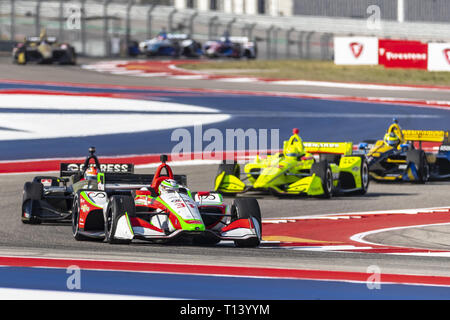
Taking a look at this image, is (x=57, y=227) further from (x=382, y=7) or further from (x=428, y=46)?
(x=382, y=7)

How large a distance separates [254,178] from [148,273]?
358 inches

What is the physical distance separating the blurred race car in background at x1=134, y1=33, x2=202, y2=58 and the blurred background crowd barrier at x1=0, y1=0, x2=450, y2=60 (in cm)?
113

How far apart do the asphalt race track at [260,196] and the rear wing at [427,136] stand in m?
1.06

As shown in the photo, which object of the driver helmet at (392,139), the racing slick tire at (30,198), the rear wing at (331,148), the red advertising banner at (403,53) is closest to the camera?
the racing slick tire at (30,198)

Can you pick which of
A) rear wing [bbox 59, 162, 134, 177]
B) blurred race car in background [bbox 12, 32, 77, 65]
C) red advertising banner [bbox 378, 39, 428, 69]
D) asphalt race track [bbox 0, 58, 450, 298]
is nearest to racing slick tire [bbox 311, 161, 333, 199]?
asphalt race track [bbox 0, 58, 450, 298]

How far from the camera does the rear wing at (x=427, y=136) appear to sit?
2269cm

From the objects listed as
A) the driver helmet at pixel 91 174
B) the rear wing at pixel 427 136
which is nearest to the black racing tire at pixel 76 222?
the driver helmet at pixel 91 174

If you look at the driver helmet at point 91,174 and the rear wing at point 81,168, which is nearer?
the driver helmet at point 91,174

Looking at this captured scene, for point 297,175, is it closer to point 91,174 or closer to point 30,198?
point 91,174

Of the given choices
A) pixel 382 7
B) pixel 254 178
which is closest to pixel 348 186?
pixel 254 178

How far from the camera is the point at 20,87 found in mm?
38594

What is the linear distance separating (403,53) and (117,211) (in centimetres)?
3552

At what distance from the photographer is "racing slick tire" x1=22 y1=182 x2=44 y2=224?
15.7 m

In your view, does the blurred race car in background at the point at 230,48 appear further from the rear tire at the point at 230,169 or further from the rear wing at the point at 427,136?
the rear tire at the point at 230,169
